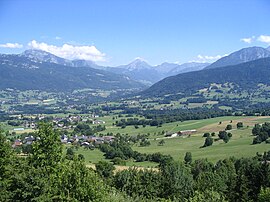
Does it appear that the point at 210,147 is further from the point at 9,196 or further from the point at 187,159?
the point at 9,196

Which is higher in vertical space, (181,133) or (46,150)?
(46,150)

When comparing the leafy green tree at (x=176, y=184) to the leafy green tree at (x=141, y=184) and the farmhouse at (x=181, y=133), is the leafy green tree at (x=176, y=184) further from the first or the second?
the farmhouse at (x=181, y=133)

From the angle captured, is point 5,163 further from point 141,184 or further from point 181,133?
point 181,133

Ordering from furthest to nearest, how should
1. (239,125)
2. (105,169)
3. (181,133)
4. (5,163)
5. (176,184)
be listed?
1. (181,133)
2. (239,125)
3. (105,169)
4. (176,184)
5. (5,163)

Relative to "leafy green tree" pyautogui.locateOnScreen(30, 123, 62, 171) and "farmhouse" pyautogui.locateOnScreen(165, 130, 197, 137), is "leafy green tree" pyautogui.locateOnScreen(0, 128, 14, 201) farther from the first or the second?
"farmhouse" pyautogui.locateOnScreen(165, 130, 197, 137)

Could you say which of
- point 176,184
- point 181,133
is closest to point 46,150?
point 176,184

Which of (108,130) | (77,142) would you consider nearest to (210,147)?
(77,142)

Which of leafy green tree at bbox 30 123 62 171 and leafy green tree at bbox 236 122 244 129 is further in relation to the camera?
leafy green tree at bbox 236 122 244 129

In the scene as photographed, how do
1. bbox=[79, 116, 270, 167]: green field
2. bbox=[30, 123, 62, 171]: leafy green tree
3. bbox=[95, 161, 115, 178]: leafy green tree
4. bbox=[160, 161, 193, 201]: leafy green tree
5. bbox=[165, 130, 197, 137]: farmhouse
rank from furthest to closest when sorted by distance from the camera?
bbox=[165, 130, 197, 137]: farmhouse < bbox=[79, 116, 270, 167]: green field < bbox=[95, 161, 115, 178]: leafy green tree < bbox=[160, 161, 193, 201]: leafy green tree < bbox=[30, 123, 62, 171]: leafy green tree

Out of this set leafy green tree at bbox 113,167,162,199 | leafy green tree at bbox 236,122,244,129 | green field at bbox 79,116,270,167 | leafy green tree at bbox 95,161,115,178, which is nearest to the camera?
leafy green tree at bbox 113,167,162,199

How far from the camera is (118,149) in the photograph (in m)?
78.8

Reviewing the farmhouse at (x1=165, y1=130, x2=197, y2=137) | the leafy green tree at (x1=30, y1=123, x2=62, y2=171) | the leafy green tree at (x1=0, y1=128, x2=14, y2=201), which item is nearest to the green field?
the farmhouse at (x1=165, y1=130, x2=197, y2=137)

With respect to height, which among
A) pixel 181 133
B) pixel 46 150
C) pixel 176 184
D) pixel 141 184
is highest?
pixel 46 150

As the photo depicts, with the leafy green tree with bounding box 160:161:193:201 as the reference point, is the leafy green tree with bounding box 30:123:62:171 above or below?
above
